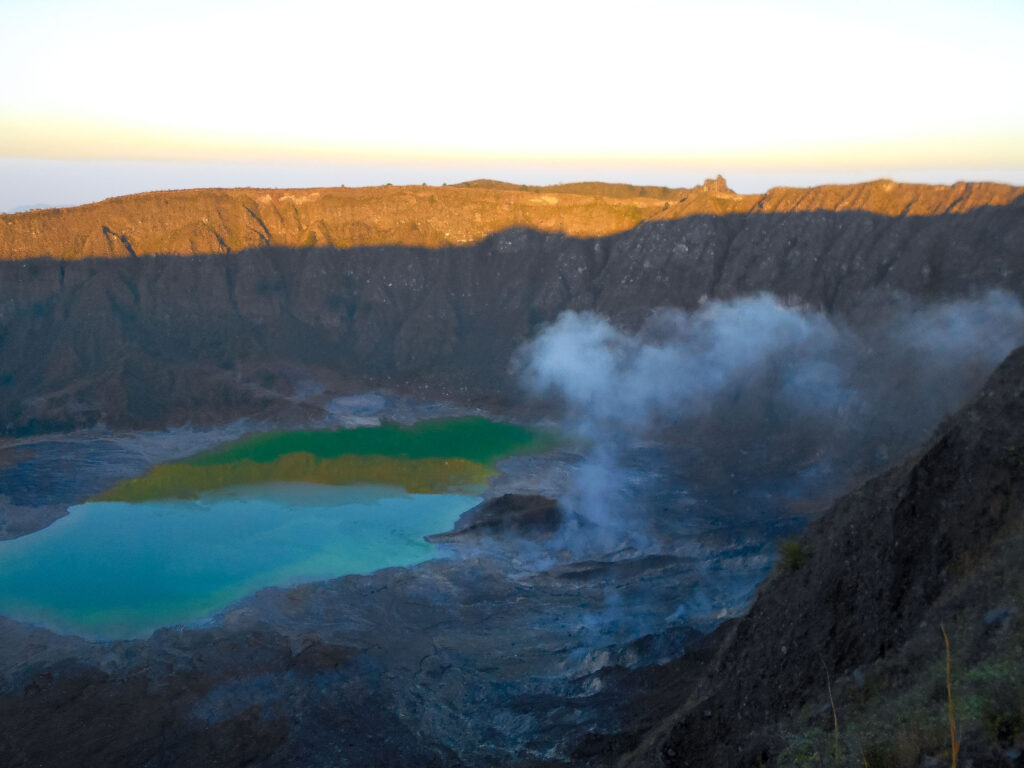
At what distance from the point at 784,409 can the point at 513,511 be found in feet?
43.6

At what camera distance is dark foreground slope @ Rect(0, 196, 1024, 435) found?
128ft

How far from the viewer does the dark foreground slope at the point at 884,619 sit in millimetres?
7898

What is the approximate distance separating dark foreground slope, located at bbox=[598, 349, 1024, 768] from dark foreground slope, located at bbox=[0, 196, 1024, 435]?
84.1 ft

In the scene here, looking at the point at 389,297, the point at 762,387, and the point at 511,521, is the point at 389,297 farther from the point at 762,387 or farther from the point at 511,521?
the point at 511,521

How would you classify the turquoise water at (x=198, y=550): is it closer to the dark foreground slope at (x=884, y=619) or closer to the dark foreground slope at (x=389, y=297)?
the dark foreground slope at (x=389, y=297)

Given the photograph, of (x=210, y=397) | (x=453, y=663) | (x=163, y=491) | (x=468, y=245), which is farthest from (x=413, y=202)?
(x=453, y=663)

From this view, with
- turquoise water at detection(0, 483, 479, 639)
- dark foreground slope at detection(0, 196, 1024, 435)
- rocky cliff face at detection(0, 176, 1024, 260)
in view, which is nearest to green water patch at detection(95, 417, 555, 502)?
turquoise water at detection(0, 483, 479, 639)

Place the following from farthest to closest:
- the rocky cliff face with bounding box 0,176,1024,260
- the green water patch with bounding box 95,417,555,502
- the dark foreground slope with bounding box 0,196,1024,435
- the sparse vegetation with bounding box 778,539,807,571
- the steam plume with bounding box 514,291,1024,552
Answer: the rocky cliff face with bounding box 0,176,1024,260 < the dark foreground slope with bounding box 0,196,1024,435 < the green water patch with bounding box 95,417,555,502 < the steam plume with bounding box 514,291,1024,552 < the sparse vegetation with bounding box 778,539,807,571

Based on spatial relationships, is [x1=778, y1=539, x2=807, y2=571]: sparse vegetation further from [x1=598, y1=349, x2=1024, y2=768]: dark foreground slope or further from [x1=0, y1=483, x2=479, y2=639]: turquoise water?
[x1=0, y1=483, x2=479, y2=639]: turquoise water

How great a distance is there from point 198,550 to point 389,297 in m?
26.9

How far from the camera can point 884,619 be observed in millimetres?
10711

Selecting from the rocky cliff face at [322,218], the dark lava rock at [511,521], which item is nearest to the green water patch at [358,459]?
the dark lava rock at [511,521]

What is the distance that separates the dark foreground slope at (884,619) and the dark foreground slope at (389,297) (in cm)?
2564

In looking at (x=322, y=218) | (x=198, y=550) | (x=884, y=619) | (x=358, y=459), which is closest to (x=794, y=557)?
(x=884, y=619)
